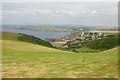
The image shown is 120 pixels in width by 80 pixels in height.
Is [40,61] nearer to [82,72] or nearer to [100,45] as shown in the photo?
[82,72]

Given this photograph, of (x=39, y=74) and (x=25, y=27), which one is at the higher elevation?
(x=25, y=27)

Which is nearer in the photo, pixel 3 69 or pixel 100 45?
pixel 3 69

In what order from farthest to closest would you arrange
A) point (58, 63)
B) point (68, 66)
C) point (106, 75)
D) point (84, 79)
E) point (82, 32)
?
point (82, 32) → point (58, 63) → point (68, 66) → point (106, 75) → point (84, 79)

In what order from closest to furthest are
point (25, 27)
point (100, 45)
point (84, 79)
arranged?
1. point (84, 79)
2. point (100, 45)
3. point (25, 27)

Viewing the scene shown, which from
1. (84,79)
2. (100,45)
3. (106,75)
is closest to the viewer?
(84,79)

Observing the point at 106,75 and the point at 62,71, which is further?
the point at 62,71

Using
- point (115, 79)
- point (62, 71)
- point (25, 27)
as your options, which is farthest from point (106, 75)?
point (25, 27)

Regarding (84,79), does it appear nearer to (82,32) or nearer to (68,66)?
(68,66)

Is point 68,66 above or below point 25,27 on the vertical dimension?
below

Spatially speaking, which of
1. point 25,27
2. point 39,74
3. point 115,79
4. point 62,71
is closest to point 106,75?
point 115,79
